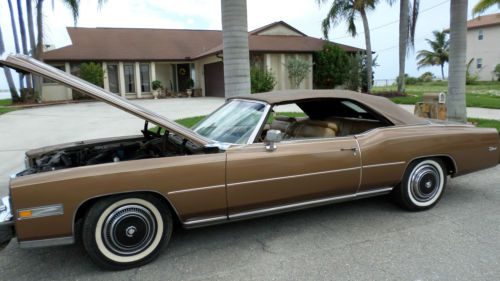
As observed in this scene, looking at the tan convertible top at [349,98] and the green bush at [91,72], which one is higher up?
the green bush at [91,72]

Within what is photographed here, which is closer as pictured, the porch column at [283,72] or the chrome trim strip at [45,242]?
the chrome trim strip at [45,242]

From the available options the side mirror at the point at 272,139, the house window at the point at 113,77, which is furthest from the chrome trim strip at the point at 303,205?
the house window at the point at 113,77

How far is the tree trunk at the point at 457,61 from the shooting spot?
8.80 m

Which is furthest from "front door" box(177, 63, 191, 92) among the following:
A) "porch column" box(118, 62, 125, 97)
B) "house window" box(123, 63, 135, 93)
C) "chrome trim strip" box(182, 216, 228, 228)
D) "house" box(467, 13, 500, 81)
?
"house" box(467, 13, 500, 81)

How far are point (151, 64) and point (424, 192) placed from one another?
78.1ft

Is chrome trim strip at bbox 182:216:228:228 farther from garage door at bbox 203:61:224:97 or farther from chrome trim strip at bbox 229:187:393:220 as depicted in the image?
garage door at bbox 203:61:224:97

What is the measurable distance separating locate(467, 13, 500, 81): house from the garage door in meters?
28.0

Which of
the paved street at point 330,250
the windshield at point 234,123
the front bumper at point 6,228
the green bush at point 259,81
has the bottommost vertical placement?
the paved street at point 330,250

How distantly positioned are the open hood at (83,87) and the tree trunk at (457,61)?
7895 millimetres

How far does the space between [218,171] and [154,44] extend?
2619 cm

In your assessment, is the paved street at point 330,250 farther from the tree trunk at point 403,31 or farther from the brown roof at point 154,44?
the brown roof at point 154,44

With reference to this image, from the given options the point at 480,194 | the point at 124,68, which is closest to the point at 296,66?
the point at 124,68

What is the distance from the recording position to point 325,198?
3.73 meters

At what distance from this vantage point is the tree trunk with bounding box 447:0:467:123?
8805mm
